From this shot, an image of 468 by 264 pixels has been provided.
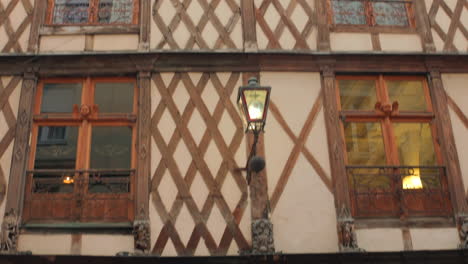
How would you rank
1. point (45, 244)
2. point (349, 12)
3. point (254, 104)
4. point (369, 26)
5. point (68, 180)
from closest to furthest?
point (254, 104) < point (45, 244) < point (68, 180) < point (369, 26) < point (349, 12)

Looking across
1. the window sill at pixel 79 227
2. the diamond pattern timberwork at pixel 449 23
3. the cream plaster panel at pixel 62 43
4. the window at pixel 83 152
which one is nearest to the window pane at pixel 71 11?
the cream plaster panel at pixel 62 43

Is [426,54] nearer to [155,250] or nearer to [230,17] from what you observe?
[230,17]

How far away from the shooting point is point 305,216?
6.55 m

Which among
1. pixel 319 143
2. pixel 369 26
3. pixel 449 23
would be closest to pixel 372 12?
pixel 369 26

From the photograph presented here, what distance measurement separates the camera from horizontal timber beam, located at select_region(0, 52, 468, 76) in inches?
281

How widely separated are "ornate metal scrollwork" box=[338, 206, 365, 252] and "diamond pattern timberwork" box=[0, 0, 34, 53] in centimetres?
443

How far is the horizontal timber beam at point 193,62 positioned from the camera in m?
7.14

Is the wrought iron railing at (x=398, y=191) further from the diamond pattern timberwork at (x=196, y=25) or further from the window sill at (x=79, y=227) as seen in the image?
the window sill at (x=79, y=227)

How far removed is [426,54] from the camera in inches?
291

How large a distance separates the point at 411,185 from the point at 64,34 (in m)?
4.74

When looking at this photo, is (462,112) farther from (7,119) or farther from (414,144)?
(7,119)

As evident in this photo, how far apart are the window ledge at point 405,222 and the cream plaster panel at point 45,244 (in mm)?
3263

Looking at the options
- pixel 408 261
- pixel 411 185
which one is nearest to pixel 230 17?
pixel 411 185

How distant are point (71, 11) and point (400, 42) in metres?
4.39
